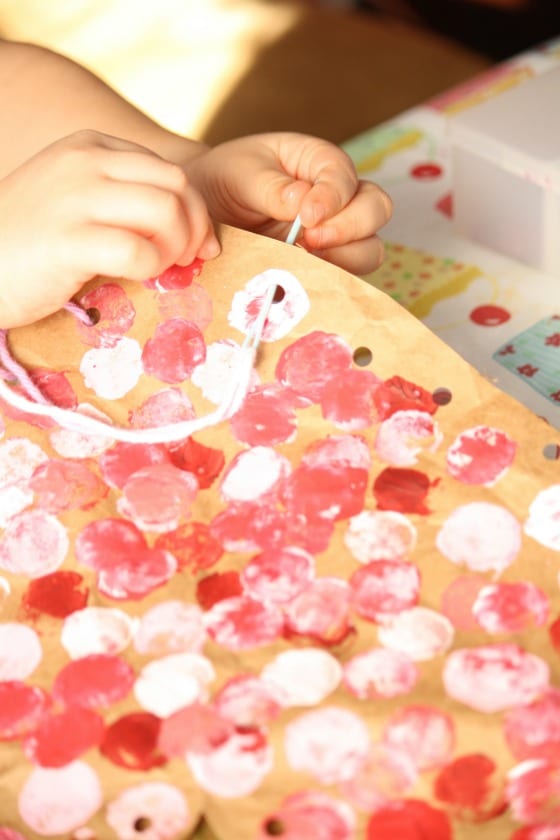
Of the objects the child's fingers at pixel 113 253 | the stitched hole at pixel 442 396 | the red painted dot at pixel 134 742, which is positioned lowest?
the red painted dot at pixel 134 742

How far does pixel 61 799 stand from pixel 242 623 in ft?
0.31

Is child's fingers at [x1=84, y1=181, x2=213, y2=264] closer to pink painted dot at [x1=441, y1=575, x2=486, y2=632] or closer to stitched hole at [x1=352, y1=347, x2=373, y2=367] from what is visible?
Answer: stitched hole at [x1=352, y1=347, x2=373, y2=367]

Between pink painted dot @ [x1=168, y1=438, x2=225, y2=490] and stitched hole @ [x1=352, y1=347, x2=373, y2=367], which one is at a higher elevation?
stitched hole @ [x1=352, y1=347, x2=373, y2=367]

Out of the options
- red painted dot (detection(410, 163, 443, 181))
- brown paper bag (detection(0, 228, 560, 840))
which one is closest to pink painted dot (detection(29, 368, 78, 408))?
brown paper bag (detection(0, 228, 560, 840))

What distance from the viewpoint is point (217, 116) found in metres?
1.13

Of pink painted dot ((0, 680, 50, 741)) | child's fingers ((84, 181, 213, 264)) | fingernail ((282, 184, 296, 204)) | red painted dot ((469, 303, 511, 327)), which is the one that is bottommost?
red painted dot ((469, 303, 511, 327))

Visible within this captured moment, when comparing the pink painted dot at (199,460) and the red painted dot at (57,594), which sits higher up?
the pink painted dot at (199,460)

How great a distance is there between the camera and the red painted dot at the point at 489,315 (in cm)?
64

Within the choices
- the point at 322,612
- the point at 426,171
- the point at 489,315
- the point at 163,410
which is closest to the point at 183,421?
the point at 163,410

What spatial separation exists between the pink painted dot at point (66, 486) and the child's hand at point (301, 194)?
17 centimetres

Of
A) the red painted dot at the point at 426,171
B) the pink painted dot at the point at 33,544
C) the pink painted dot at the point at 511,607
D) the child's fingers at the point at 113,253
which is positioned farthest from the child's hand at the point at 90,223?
the red painted dot at the point at 426,171

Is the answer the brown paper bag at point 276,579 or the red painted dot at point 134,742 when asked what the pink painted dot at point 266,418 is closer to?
the brown paper bag at point 276,579

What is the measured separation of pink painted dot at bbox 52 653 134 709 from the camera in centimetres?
41

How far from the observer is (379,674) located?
0.40m
